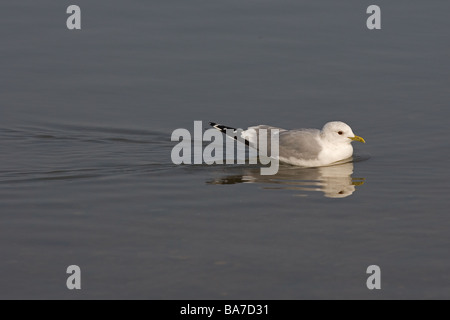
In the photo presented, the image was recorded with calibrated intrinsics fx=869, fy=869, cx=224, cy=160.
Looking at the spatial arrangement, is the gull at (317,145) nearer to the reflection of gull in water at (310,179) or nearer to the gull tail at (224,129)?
the reflection of gull in water at (310,179)

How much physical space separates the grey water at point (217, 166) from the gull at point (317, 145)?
19cm

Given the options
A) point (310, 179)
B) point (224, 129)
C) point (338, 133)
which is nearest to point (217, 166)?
point (224, 129)

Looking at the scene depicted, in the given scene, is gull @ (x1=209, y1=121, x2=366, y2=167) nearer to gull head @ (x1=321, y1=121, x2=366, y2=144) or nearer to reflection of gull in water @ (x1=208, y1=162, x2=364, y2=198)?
gull head @ (x1=321, y1=121, x2=366, y2=144)

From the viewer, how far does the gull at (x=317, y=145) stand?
12398mm

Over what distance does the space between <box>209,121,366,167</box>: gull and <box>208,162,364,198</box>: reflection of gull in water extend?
0.12 metres

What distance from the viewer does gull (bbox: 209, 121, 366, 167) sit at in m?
12.4

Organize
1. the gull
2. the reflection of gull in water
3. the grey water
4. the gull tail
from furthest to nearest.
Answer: the gull tail
the gull
the reflection of gull in water
the grey water

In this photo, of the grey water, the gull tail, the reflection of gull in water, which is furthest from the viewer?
the gull tail

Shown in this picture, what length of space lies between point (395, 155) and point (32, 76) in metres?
6.56

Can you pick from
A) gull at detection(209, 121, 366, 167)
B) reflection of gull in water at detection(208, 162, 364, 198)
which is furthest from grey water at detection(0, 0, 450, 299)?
gull at detection(209, 121, 366, 167)

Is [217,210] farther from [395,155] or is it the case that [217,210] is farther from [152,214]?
[395,155]

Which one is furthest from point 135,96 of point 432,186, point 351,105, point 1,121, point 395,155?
point 432,186
